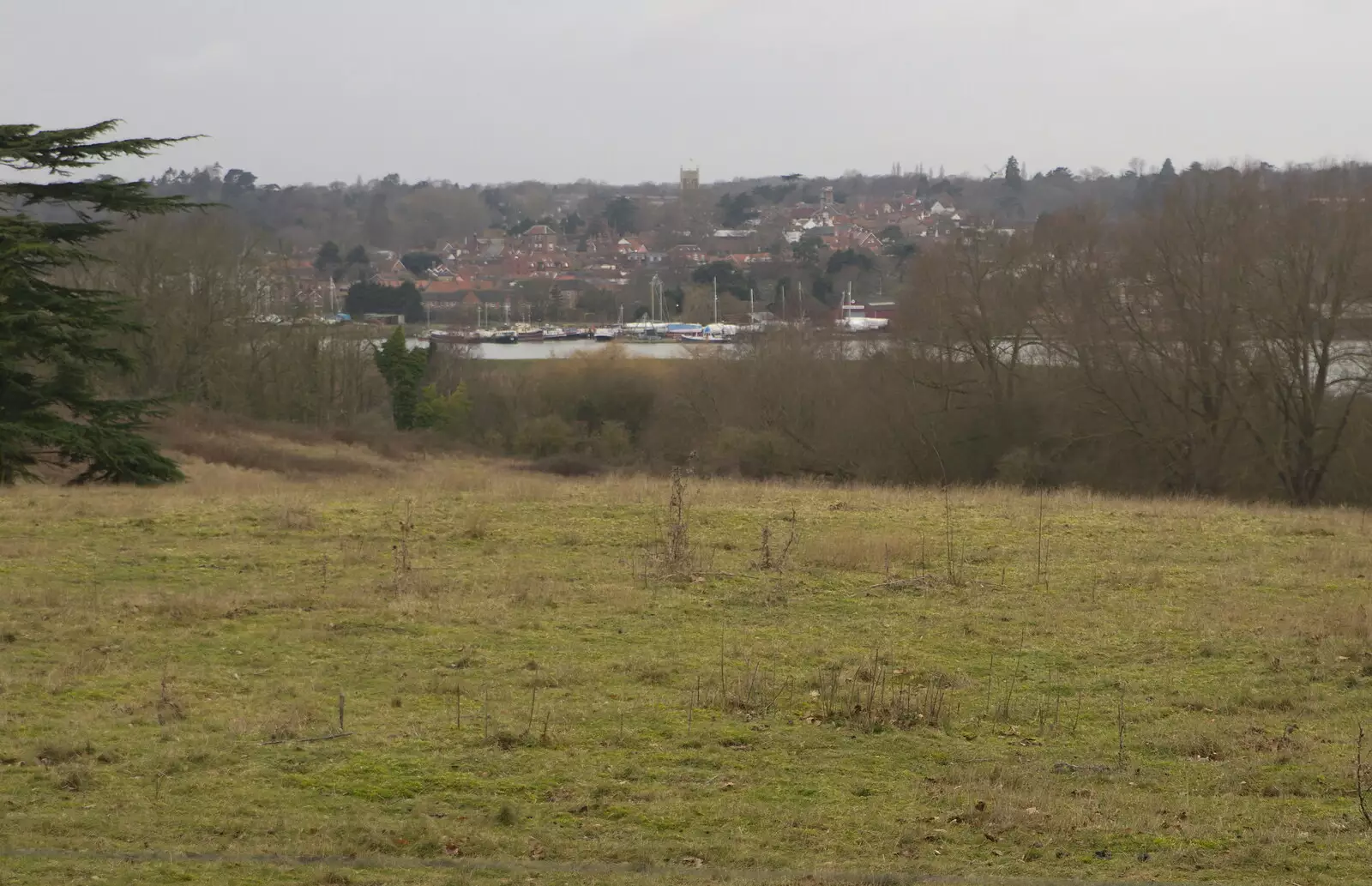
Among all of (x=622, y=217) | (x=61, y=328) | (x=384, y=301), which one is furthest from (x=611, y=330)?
(x=622, y=217)

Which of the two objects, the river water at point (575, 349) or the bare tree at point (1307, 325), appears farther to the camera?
the river water at point (575, 349)

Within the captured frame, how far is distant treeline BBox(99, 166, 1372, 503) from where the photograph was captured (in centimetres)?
3272

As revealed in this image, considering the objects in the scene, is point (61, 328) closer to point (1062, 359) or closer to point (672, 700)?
point (672, 700)

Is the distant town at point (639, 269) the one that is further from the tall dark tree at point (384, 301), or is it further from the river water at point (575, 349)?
the river water at point (575, 349)

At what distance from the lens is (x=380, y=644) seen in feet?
30.7

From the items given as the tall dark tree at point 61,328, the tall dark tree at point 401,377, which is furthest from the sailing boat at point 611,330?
the tall dark tree at point 61,328

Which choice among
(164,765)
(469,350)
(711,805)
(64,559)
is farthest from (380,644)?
(469,350)

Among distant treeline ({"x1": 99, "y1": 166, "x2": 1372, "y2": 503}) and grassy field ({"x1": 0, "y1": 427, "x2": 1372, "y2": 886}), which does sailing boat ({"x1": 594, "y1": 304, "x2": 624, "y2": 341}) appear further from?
grassy field ({"x1": 0, "y1": 427, "x2": 1372, "y2": 886})

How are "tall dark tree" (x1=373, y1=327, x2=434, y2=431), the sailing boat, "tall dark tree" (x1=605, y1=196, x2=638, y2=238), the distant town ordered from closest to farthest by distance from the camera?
1. "tall dark tree" (x1=373, y1=327, x2=434, y2=431)
2. the distant town
3. the sailing boat
4. "tall dark tree" (x1=605, y1=196, x2=638, y2=238)

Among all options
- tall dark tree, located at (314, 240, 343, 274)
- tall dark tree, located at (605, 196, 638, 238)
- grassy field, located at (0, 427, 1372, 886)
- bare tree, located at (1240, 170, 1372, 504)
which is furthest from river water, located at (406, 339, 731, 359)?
tall dark tree, located at (605, 196, 638, 238)

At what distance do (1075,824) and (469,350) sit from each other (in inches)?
2581

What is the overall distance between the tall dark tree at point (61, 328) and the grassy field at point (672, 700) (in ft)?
24.4

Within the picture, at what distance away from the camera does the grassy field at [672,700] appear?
18.3ft

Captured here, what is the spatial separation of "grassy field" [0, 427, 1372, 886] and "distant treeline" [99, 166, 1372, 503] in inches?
772
